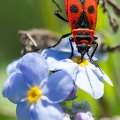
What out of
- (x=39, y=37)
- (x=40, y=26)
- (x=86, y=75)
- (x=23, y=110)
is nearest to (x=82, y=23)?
(x=86, y=75)

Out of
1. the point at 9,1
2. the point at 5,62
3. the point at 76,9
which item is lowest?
the point at 5,62

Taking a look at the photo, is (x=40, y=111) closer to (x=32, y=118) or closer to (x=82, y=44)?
(x=32, y=118)

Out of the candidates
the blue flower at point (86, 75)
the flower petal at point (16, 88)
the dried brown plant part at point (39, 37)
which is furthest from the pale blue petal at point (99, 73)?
the dried brown plant part at point (39, 37)

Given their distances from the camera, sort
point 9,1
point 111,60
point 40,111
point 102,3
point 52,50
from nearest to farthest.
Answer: point 40,111 → point 52,50 → point 102,3 → point 111,60 → point 9,1

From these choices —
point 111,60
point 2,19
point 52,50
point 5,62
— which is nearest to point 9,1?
point 2,19

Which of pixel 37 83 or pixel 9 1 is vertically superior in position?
pixel 37 83

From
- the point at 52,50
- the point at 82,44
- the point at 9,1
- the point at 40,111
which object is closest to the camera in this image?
the point at 40,111

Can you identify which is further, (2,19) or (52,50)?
(2,19)
